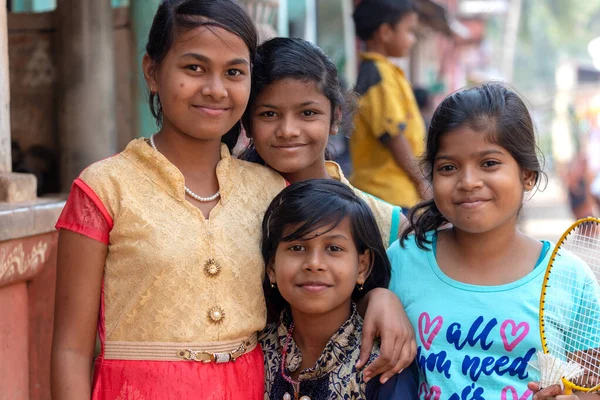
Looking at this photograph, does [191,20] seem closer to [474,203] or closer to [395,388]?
[474,203]

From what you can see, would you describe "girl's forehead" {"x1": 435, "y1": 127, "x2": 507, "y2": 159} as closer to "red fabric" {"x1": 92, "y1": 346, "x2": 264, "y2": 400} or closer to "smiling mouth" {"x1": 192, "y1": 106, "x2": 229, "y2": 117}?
"smiling mouth" {"x1": 192, "y1": 106, "x2": 229, "y2": 117}

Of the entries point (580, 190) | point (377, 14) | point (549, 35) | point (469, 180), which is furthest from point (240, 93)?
point (549, 35)

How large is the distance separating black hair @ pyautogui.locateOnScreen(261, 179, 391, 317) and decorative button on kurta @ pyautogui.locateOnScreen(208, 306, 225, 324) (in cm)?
24

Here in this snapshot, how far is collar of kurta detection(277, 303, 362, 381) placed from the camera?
2.28 meters

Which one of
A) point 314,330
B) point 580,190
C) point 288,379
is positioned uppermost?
point 314,330

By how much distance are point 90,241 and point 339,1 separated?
24.0ft

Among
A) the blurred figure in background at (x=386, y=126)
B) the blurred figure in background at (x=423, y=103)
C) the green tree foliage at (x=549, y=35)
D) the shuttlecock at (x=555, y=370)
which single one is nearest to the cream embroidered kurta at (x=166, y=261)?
the shuttlecock at (x=555, y=370)

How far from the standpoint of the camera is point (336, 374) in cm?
226

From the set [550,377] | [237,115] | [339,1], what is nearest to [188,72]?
[237,115]

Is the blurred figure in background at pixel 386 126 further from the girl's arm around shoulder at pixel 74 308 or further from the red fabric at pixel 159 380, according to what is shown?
the girl's arm around shoulder at pixel 74 308

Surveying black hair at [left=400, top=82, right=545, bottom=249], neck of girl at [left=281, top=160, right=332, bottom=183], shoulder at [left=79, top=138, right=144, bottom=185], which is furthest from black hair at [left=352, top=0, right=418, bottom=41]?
shoulder at [left=79, top=138, right=144, bottom=185]

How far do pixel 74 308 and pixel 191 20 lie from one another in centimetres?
84

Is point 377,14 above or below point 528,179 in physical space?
above

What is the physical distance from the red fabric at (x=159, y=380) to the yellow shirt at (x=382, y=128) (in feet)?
8.14
